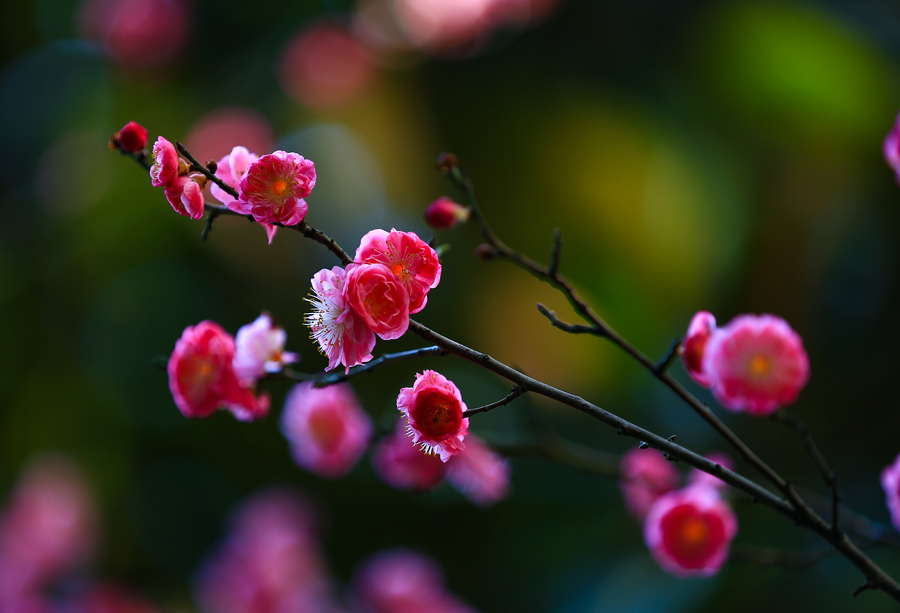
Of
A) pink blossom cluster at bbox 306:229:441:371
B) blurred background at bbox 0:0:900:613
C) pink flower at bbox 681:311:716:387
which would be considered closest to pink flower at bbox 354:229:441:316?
pink blossom cluster at bbox 306:229:441:371

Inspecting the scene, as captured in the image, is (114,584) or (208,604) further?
(114,584)

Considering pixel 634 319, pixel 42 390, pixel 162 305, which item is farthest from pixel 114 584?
pixel 634 319

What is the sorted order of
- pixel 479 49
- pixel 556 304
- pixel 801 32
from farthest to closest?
1. pixel 479 49
2. pixel 556 304
3. pixel 801 32

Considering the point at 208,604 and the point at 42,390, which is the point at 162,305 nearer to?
the point at 42,390

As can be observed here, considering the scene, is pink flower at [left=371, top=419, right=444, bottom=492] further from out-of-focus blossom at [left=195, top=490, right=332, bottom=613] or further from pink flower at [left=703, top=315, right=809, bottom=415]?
out-of-focus blossom at [left=195, top=490, right=332, bottom=613]

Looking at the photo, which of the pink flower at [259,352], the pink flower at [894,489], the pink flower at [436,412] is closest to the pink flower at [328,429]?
the pink flower at [259,352]
